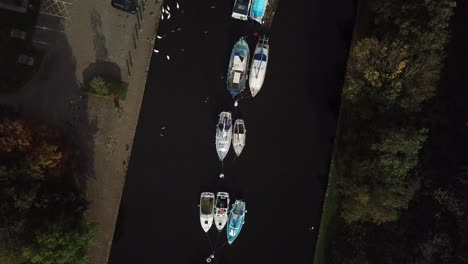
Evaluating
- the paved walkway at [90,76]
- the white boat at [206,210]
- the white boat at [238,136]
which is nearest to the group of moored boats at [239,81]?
the white boat at [238,136]

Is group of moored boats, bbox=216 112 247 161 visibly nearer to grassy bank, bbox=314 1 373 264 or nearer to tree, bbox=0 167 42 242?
grassy bank, bbox=314 1 373 264

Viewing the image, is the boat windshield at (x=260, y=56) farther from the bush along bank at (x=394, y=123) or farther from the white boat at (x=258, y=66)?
the bush along bank at (x=394, y=123)

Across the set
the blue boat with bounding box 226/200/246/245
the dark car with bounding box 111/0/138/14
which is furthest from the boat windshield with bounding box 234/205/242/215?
the dark car with bounding box 111/0/138/14

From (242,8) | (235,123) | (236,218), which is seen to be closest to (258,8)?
(242,8)

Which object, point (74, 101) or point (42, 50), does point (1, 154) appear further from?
point (42, 50)

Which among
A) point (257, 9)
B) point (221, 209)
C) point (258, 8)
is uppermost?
point (258, 8)

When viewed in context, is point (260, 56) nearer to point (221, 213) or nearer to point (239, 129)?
point (239, 129)
